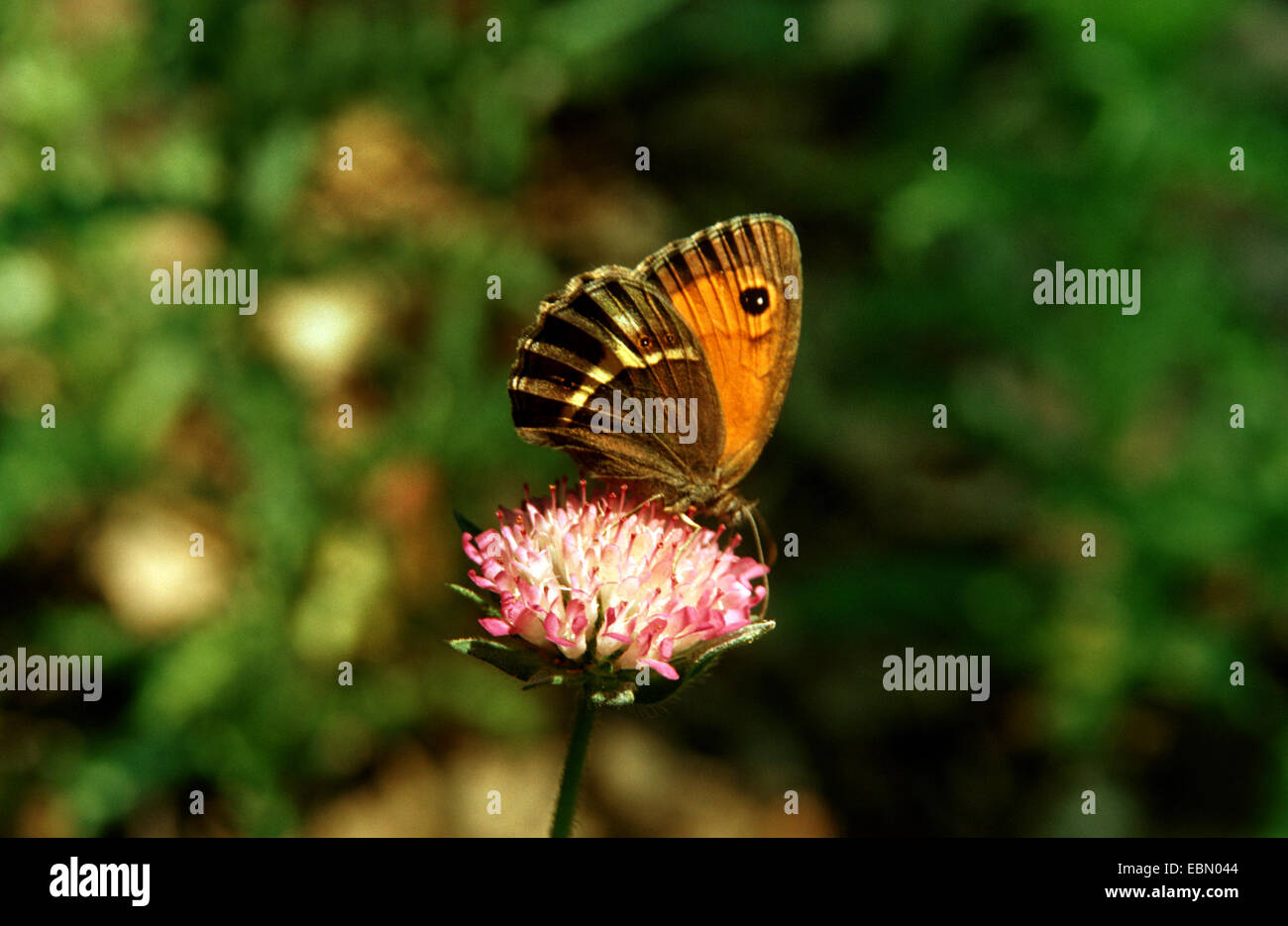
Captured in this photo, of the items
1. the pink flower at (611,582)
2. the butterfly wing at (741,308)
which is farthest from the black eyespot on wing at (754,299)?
the pink flower at (611,582)

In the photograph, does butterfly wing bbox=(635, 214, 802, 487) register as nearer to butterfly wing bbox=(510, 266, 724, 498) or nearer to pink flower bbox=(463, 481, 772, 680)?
butterfly wing bbox=(510, 266, 724, 498)

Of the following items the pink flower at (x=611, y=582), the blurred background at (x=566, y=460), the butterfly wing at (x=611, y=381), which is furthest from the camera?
the blurred background at (x=566, y=460)

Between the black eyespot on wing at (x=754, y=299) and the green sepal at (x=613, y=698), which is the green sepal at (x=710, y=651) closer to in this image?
the green sepal at (x=613, y=698)

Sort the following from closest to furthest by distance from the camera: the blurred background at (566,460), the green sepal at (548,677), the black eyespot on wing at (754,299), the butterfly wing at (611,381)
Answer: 1. the green sepal at (548,677)
2. the butterfly wing at (611,381)
3. the black eyespot on wing at (754,299)
4. the blurred background at (566,460)

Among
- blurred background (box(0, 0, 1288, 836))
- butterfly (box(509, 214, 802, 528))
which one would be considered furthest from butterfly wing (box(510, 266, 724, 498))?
blurred background (box(0, 0, 1288, 836))

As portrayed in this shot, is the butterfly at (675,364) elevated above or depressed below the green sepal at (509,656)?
above

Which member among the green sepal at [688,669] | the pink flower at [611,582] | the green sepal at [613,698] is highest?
the pink flower at [611,582]

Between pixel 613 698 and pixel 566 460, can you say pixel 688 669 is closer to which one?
pixel 613 698
